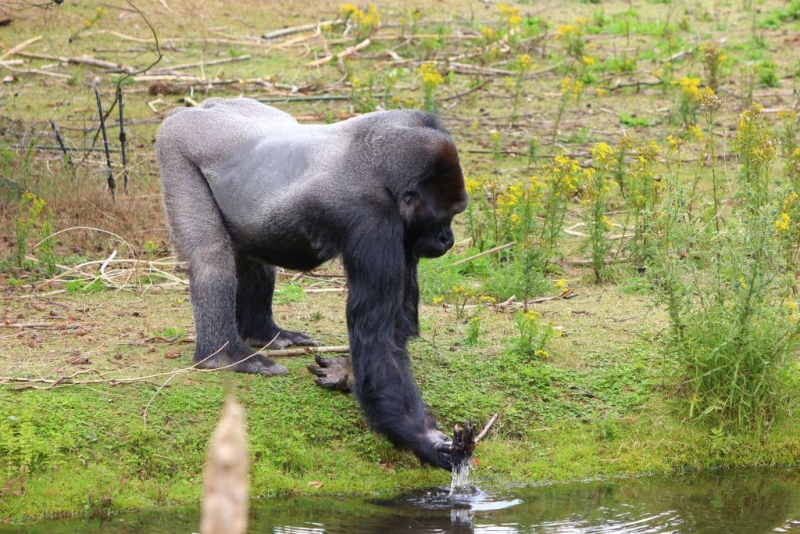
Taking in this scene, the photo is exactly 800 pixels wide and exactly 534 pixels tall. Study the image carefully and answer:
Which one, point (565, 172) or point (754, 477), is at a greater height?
point (565, 172)

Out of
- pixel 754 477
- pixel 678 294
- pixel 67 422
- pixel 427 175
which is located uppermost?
pixel 427 175

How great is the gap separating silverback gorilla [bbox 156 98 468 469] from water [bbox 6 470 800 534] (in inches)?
11.8

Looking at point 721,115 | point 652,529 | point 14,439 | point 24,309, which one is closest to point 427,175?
point 652,529

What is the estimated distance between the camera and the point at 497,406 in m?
5.01

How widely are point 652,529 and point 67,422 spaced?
2.35 meters

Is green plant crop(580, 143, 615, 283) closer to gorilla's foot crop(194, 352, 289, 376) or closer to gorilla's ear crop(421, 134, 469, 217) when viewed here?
gorilla's ear crop(421, 134, 469, 217)

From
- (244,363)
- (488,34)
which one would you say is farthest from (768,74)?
(244,363)

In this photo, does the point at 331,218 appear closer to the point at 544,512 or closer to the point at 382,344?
the point at 382,344

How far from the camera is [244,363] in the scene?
5.01 m

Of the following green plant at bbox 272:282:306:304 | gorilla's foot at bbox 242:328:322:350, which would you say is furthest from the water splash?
green plant at bbox 272:282:306:304

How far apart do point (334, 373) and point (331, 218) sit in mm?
770

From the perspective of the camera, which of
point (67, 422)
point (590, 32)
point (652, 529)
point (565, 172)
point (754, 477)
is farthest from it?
point (590, 32)

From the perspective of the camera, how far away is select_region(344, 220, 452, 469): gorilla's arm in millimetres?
4234

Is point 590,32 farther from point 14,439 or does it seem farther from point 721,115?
point 14,439
